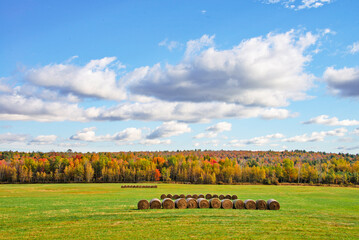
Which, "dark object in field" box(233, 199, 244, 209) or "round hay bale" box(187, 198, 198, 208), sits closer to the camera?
"dark object in field" box(233, 199, 244, 209)

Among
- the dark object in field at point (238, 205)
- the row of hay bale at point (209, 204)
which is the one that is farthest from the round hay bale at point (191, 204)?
the dark object in field at point (238, 205)

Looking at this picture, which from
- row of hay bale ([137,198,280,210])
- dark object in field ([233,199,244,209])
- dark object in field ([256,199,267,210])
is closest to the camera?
row of hay bale ([137,198,280,210])

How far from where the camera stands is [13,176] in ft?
435

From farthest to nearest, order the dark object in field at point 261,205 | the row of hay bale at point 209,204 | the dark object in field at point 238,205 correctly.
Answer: the dark object in field at point 261,205
the dark object in field at point 238,205
the row of hay bale at point 209,204

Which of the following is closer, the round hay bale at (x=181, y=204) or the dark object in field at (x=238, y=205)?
the round hay bale at (x=181, y=204)

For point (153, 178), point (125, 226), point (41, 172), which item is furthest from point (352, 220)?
point (41, 172)

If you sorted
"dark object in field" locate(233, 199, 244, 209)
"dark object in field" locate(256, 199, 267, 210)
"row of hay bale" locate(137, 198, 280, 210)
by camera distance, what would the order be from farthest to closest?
"dark object in field" locate(256, 199, 267, 210) → "dark object in field" locate(233, 199, 244, 209) → "row of hay bale" locate(137, 198, 280, 210)

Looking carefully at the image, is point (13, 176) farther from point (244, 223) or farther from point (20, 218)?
point (244, 223)

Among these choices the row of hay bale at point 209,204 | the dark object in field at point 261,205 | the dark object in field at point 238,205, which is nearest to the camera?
the row of hay bale at point 209,204

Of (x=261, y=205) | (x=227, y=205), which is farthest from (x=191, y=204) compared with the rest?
(x=261, y=205)

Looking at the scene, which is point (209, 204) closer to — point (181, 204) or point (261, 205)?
Result: point (181, 204)

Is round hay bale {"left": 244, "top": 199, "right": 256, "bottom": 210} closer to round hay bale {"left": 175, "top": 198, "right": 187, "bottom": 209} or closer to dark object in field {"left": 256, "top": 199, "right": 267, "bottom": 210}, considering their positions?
dark object in field {"left": 256, "top": 199, "right": 267, "bottom": 210}

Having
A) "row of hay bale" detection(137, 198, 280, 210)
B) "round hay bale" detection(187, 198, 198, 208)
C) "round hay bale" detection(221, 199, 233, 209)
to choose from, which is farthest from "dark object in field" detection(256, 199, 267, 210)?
"round hay bale" detection(187, 198, 198, 208)

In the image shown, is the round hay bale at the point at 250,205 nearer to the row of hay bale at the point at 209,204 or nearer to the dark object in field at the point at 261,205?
the row of hay bale at the point at 209,204
